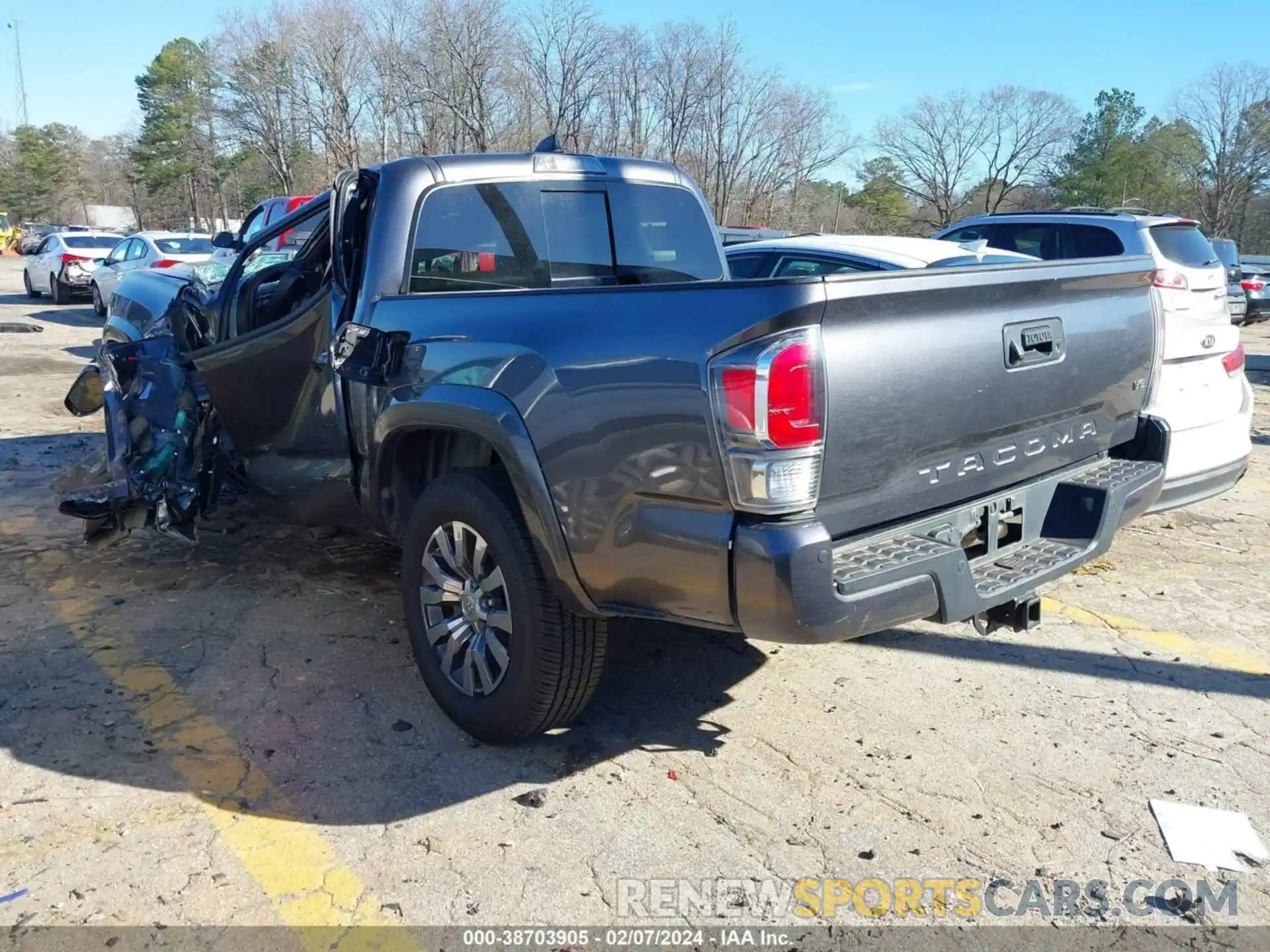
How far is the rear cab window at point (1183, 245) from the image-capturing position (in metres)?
6.33

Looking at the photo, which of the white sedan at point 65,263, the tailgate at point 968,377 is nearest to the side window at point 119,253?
the white sedan at point 65,263

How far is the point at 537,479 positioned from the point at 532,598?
15.8 inches

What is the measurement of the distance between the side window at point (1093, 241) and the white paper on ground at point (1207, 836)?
15.8ft

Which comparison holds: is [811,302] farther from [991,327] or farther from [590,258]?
[590,258]

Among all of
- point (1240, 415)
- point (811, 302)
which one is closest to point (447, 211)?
point (811, 302)

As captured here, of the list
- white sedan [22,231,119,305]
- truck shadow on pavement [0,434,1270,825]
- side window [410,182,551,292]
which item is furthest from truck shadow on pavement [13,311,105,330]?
side window [410,182,551,292]

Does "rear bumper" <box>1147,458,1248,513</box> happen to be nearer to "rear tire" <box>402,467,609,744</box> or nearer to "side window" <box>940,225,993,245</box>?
"rear tire" <box>402,467,609,744</box>

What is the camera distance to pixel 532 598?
3.16m

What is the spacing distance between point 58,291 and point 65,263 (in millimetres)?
803

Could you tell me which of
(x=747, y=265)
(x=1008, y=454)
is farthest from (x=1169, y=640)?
(x=747, y=265)

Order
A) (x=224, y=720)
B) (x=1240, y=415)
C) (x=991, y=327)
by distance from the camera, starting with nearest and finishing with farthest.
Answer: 1. (x=991, y=327)
2. (x=224, y=720)
3. (x=1240, y=415)
